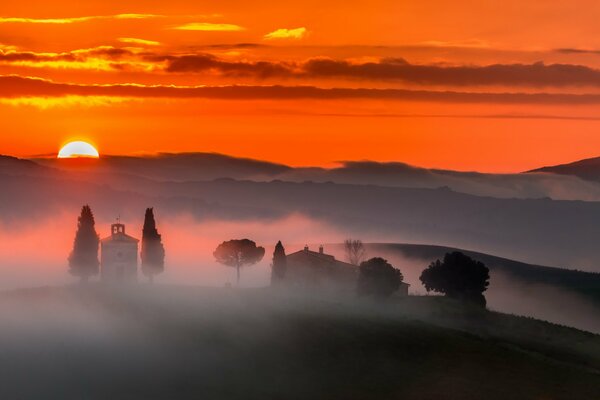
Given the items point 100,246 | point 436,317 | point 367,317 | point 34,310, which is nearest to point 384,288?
point 436,317

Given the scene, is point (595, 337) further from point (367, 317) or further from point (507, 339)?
point (367, 317)

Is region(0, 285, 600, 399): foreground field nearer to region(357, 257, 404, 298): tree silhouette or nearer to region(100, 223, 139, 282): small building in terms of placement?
region(357, 257, 404, 298): tree silhouette

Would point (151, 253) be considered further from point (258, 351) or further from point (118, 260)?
point (258, 351)

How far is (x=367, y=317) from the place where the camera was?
173 meters

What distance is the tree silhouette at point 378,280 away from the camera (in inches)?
7707

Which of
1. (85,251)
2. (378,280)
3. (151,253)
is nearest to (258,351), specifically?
(151,253)

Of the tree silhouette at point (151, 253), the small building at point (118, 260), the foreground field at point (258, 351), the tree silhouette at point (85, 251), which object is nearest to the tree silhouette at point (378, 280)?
the foreground field at point (258, 351)

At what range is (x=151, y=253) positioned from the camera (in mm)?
193375

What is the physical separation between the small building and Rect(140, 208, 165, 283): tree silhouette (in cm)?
284

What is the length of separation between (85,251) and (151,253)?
936 centimetres

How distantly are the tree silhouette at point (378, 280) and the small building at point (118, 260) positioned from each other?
32.0 metres

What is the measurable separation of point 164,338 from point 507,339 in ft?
150

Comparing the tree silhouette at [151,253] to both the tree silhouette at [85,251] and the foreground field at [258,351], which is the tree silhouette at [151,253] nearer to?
the tree silhouette at [85,251]

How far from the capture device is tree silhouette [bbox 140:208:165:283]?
19325cm
